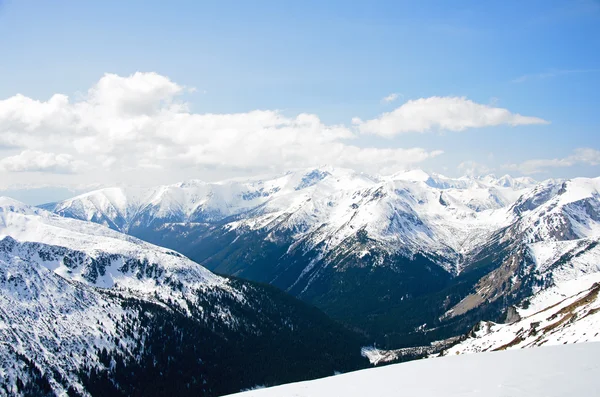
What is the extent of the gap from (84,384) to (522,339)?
18273 cm

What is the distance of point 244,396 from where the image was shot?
133 ft

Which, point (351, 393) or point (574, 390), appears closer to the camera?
point (574, 390)

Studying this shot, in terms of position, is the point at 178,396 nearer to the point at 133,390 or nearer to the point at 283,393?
the point at 133,390

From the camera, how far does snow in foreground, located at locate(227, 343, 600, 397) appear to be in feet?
97.4

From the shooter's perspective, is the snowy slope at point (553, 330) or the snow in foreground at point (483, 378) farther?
the snowy slope at point (553, 330)

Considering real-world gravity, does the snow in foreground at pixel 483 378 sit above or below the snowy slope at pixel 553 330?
above

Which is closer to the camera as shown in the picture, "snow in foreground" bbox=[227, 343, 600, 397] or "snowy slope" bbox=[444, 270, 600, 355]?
"snow in foreground" bbox=[227, 343, 600, 397]

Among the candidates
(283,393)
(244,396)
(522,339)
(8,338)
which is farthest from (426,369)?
(8,338)

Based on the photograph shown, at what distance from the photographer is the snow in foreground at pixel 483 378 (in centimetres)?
2969

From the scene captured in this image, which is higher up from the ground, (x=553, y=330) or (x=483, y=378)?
(x=483, y=378)

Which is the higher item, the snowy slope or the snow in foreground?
the snow in foreground

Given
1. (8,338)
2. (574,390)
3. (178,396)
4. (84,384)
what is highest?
(574,390)

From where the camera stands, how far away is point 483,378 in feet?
112

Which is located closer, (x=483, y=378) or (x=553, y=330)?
(x=483, y=378)
